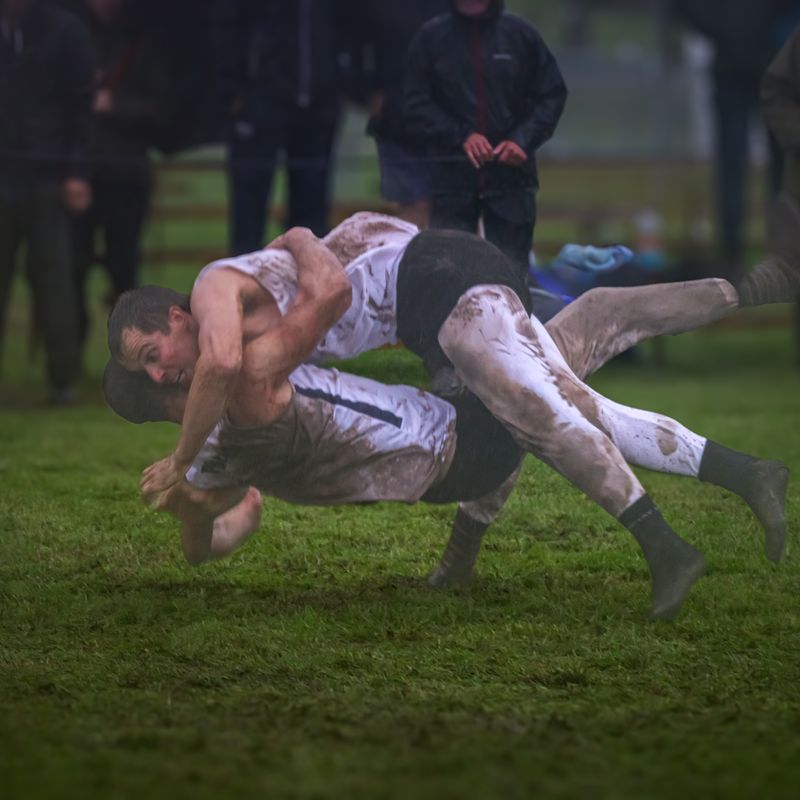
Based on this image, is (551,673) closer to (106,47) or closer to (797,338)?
(106,47)

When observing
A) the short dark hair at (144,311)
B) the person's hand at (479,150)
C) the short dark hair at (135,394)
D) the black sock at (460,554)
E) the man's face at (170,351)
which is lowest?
the black sock at (460,554)

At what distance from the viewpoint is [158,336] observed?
4.29m

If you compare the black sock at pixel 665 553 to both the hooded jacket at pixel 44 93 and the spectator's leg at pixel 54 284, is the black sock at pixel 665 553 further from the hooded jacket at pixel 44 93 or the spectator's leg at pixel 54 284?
the spectator's leg at pixel 54 284

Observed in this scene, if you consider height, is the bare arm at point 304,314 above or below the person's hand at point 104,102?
above

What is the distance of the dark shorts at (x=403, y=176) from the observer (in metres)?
5.14

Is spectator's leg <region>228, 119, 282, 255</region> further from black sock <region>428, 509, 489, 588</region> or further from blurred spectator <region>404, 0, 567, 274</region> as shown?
black sock <region>428, 509, 489, 588</region>

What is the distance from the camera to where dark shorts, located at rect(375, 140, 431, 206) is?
5.14 meters

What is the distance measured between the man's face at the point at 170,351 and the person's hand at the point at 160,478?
20 centimetres

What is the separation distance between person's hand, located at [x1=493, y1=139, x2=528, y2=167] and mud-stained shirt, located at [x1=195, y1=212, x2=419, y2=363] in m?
0.59

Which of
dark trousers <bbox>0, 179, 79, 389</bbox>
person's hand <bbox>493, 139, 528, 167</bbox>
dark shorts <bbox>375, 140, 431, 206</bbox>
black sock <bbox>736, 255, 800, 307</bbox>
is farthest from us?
dark trousers <bbox>0, 179, 79, 389</bbox>

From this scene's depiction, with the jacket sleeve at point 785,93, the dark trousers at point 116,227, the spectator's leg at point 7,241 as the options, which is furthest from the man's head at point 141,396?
the dark trousers at point 116,227

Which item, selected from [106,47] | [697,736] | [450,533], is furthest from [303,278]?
[106,47]

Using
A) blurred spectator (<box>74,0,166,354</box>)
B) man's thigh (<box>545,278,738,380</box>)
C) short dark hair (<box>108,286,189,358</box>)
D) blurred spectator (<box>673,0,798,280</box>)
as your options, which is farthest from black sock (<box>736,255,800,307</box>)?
blurred spectator (<box>673,0,798,280</box>)

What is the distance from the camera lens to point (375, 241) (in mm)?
4434
